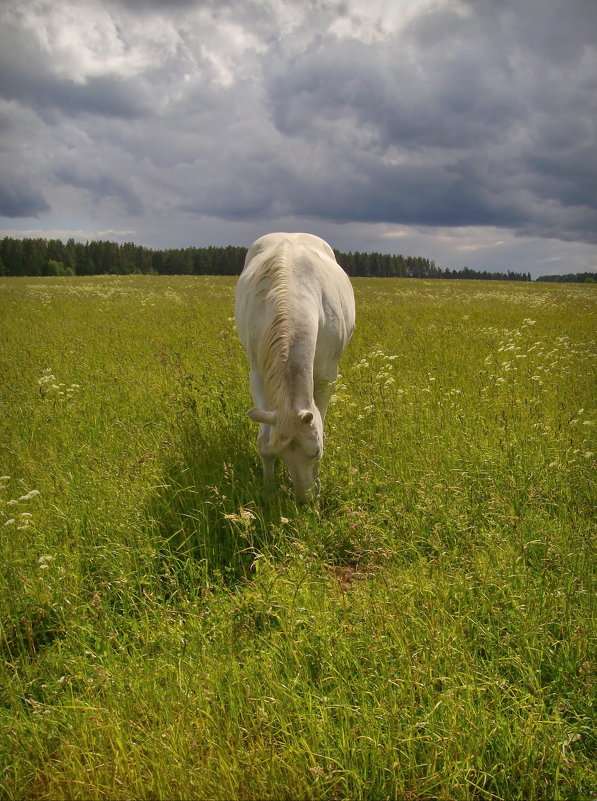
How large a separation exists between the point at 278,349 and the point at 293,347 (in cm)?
12

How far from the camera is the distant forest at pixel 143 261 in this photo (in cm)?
8800

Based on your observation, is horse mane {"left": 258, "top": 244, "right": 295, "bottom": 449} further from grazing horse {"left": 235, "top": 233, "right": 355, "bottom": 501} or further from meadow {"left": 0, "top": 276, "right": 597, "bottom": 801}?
meadow {"left": 0, "top": 276, "right": 597, "bottom": 801}

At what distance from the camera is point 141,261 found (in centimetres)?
10506

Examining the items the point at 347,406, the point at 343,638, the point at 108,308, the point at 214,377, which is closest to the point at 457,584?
the point at 343,638

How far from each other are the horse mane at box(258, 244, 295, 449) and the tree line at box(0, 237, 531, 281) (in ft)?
296

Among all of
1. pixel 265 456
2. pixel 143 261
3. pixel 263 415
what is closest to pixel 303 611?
pixel 263 415

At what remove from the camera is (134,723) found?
218 centimetres

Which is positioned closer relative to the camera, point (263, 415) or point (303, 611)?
point (303, 611)

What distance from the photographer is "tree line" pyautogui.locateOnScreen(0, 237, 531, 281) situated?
88000 millimetres

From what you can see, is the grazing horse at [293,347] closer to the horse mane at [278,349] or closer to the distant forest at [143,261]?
the horse mane at [278,349]

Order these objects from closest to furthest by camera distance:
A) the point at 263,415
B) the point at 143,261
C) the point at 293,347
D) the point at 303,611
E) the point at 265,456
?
the point at 303,611 < the point at 263,415 < the point at 293,347 < the point at 265,456 < the point at 143,261

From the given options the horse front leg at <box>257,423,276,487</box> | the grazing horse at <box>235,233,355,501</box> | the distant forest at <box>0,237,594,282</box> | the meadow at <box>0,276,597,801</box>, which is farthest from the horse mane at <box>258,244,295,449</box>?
the distant forest at <box>0,237,594,282</box>

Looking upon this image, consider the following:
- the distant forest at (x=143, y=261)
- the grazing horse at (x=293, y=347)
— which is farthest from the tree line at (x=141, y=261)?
the grazing horse at (x=293, y=347)

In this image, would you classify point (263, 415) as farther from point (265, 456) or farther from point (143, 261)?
point (143, 261)
